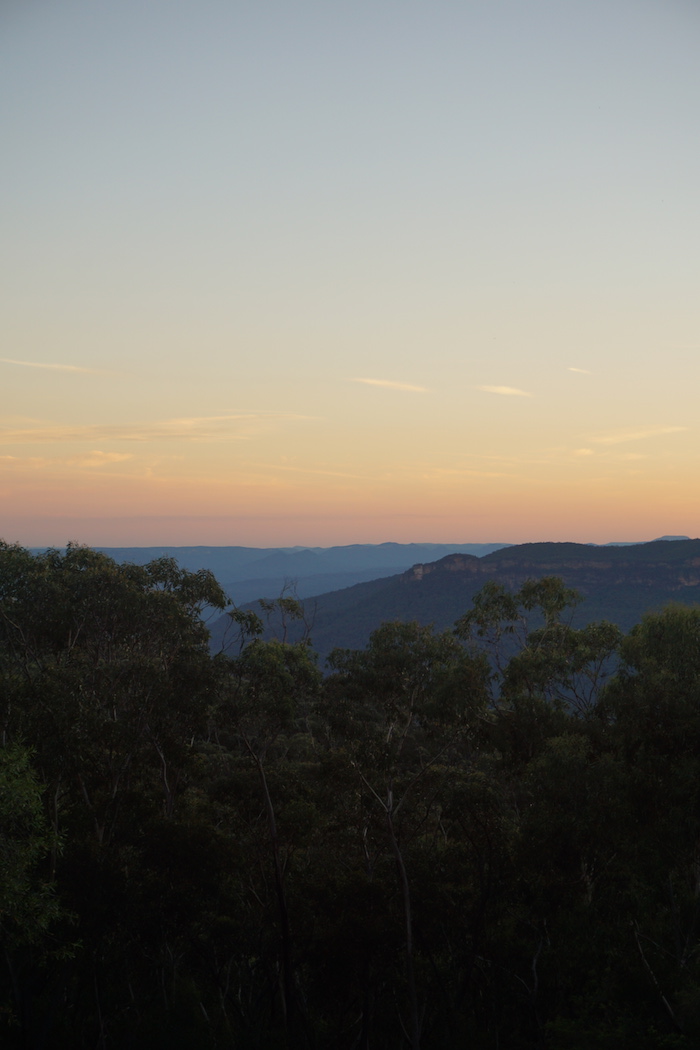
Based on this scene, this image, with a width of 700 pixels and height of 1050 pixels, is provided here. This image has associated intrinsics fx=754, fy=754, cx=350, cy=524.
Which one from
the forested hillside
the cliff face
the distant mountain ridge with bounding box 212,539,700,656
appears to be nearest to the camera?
the forested hillside

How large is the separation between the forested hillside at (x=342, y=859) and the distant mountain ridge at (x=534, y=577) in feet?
332

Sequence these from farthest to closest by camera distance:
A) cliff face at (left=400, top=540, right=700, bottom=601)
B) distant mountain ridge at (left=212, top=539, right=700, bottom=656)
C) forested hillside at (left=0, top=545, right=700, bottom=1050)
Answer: cliff face at (left=400, top=540, right=700, bottom=601) < distant mountain ridge at (left=212, top=539, right=700, bottom=656) < forested hillside at (left=0, top=545, right=700, bottom=1050)

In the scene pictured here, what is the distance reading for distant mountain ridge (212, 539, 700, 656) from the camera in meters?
132

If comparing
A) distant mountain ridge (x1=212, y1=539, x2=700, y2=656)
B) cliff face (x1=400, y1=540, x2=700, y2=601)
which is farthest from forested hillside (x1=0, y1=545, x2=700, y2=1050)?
cliff face (x1=400, y1=540, x2=700, y2=601)

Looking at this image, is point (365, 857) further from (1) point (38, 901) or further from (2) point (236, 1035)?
(1) point (38, 901)

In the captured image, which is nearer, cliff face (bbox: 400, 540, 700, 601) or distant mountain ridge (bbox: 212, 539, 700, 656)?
distant mountain ridge (bbox: 212, 539, 700, 656)

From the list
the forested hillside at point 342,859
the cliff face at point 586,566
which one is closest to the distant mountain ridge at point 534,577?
the cliff face at point 586,566

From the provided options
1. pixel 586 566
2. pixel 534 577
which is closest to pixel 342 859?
pixel 586 566

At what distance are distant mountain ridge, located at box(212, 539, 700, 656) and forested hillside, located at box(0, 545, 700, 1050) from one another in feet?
332

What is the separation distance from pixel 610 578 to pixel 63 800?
135 metres

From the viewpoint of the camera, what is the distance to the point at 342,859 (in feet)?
66.3

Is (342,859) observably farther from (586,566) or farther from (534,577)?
(534,577)

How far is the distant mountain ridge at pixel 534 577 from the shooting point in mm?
132375

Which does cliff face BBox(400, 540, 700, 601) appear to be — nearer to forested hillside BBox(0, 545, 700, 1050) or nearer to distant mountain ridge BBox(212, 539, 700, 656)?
distant mountain ridge BBox(212, 539, 700, 656)
